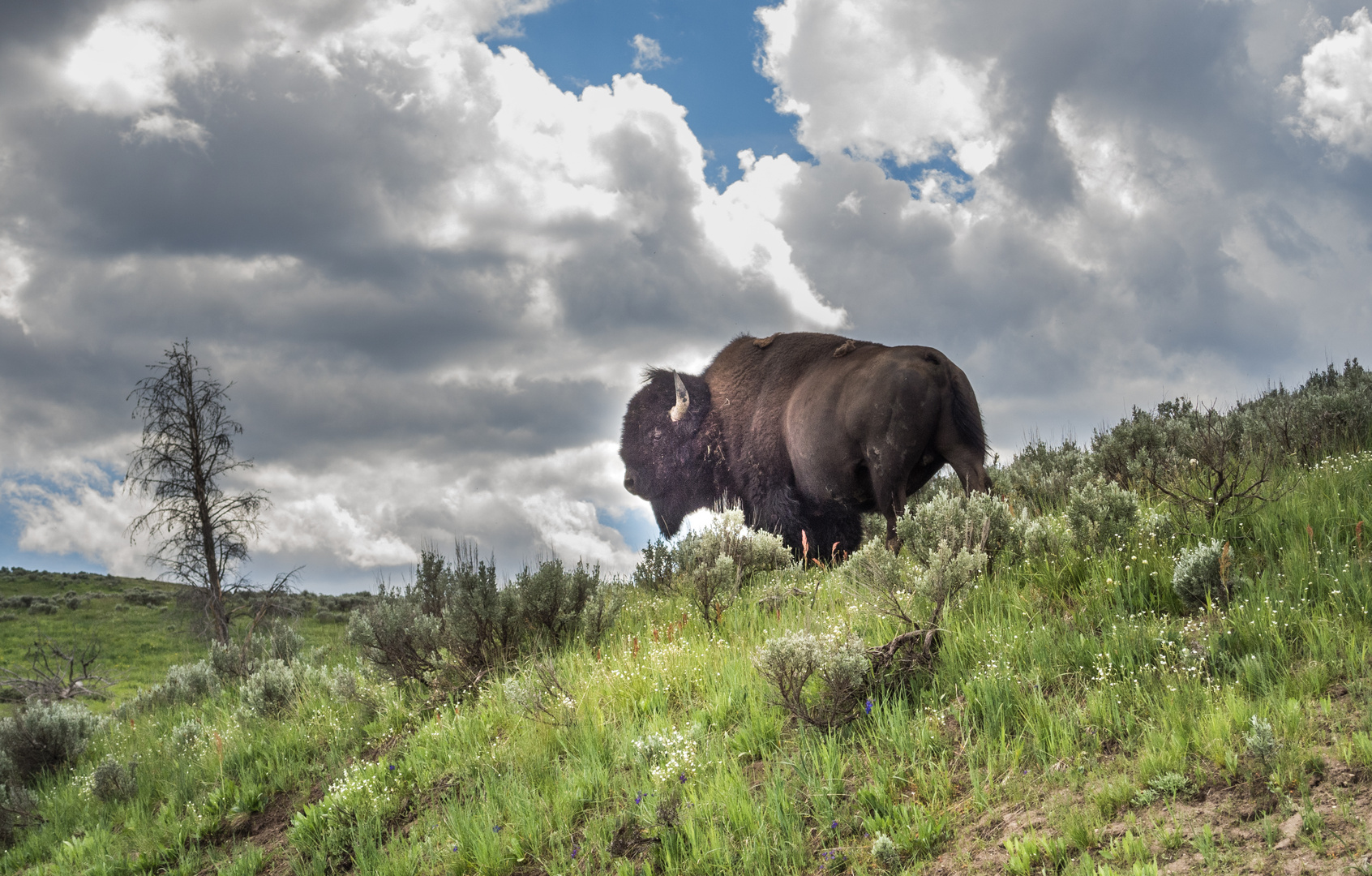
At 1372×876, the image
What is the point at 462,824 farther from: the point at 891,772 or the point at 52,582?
the point at 52,582

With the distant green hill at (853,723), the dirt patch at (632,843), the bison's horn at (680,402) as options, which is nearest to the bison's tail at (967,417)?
the distant green hill at (853,723)

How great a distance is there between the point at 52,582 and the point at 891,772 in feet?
183

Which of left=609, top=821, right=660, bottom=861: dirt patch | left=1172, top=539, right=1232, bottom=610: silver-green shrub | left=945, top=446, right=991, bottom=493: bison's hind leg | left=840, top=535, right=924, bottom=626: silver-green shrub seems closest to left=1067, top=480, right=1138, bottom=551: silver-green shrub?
left=1172, top=539, right=1232, bottom=610: silver-green shrub

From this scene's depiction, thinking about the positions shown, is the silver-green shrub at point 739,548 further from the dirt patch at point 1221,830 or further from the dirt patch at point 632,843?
the dirt patch at point 1221,830

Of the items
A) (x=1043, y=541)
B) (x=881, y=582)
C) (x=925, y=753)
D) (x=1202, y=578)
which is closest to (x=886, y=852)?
(x=925, y=753)

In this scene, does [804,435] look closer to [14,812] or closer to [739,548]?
[739,548]

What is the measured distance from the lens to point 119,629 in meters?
29.6

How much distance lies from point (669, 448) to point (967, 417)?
4.84 metres

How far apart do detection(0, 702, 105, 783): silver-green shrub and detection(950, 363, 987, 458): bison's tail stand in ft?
33.7

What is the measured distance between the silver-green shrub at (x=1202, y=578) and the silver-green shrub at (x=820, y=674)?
180 centimetres

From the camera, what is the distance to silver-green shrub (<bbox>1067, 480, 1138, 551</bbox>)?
17.5ft

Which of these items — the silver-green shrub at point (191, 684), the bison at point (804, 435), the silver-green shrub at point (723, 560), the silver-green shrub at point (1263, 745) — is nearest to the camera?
the silver-green shrub at point (1263, 745)

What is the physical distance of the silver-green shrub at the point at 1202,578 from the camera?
14.4 ft

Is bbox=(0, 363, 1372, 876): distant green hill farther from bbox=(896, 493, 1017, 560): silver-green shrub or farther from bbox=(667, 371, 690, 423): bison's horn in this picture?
bbox=(667, 371, 690, 423): bison's horn
